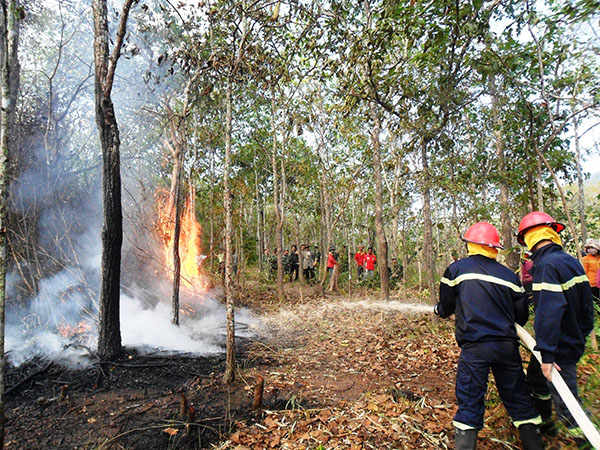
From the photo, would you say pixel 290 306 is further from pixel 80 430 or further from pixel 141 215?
pixel 80 430

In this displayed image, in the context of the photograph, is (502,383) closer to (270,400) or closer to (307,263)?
(270,400)

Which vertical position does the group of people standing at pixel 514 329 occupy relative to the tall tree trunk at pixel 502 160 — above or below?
below

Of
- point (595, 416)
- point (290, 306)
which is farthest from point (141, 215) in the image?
point (595, 416)

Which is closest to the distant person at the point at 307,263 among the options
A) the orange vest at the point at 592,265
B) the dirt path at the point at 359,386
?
the dirt path at the point at 359,386

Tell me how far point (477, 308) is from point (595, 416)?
1322 mm

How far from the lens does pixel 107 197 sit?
5.81m

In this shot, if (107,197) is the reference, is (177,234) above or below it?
below

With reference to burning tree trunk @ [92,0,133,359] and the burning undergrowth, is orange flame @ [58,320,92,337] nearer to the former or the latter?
the burning undergrowth

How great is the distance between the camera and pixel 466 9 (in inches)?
144

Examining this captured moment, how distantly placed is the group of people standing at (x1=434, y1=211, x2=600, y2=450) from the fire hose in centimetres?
6

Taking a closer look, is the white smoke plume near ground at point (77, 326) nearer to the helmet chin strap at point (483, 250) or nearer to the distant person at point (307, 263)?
the helmet chin strap at point (483, 250)

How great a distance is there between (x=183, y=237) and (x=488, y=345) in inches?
359

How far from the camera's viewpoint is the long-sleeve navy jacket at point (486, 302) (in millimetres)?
2914

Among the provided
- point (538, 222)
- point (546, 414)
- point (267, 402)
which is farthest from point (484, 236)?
point (267, 402)
